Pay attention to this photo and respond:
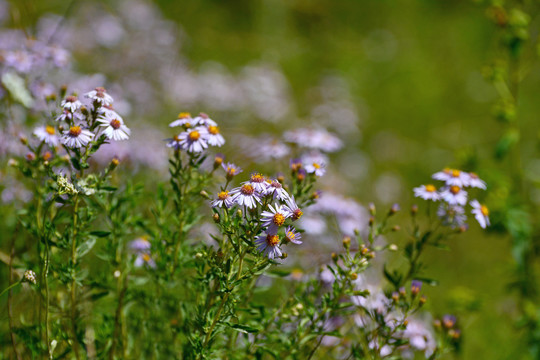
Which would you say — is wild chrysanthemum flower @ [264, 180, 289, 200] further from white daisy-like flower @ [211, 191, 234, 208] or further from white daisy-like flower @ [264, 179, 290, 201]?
white daisy-like flower @ [211, 191, 234, 208]

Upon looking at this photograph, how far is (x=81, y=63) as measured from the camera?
6305mm

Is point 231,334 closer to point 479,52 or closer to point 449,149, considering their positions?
point 449,149

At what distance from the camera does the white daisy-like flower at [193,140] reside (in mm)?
2238

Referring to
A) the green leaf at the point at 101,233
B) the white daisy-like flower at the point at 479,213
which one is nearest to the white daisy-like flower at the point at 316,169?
the white daisy-like flower at the point at 479,213

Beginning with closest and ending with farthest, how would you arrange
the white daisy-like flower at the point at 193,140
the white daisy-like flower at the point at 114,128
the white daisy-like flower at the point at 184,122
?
the white daisy-like flower at the point at 114,128 → the white daisy-like flower at the point at 193,140 → the white daisy-like flower at the point at 184,122

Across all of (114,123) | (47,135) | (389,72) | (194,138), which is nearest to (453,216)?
(194,138)

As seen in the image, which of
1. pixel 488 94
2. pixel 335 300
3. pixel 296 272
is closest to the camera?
pixel 335 300

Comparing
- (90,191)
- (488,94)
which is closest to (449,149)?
(488,94)

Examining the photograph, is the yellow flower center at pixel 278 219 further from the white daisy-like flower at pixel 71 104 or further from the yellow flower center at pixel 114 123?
the white daisy-like flower at pixel 71 104

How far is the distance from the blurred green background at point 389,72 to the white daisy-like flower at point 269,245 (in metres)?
4.56

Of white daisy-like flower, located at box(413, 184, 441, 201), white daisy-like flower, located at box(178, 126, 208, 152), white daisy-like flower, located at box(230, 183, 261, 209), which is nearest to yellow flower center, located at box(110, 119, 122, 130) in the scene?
white daisy-like flower, located at box(178, 126, 208, 152)

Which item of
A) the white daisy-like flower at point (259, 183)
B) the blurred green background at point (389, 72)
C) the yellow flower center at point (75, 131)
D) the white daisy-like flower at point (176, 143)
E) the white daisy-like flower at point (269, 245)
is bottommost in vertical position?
the white daisy-like flower at point (269, 245)

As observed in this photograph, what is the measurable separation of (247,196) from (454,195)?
1212 mm

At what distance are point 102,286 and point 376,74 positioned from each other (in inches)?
376
